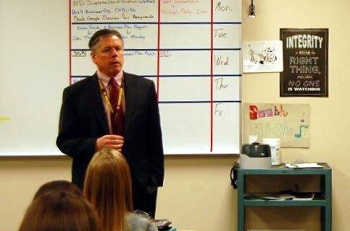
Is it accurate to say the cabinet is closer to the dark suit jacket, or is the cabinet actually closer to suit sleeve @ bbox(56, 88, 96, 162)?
the dark suit jacket

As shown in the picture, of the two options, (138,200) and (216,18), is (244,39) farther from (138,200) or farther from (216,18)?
(138,200)

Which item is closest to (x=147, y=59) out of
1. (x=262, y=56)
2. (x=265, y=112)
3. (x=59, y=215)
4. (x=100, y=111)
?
(x=262, y=56)

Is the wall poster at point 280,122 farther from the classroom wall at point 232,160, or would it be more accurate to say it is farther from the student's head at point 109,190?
the student's head at point 109,190

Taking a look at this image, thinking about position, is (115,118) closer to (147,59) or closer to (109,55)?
(109,55)

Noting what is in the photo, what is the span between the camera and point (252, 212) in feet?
13.2

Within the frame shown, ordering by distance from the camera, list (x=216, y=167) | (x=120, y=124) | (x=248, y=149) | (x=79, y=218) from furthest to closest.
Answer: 1. (x=216, y=167)
2. (x=248, y=149)
3. (x=120, y=124)
4. (x=79, y=218)

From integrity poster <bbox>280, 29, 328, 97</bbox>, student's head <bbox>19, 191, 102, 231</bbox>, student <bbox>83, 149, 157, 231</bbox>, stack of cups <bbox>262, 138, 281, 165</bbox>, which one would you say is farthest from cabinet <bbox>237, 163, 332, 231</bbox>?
student's head <bbox>19, 191, 102, 231</bbox>

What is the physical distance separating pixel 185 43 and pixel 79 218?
9.56 ft

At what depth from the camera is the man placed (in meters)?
2.71

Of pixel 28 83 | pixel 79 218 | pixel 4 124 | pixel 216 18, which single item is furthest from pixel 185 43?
pixel 79 218

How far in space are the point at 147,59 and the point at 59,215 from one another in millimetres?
2900

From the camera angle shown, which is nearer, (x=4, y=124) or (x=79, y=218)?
(x=79, y=218)

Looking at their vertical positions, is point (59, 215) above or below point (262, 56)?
below

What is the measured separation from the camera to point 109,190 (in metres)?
2.11
